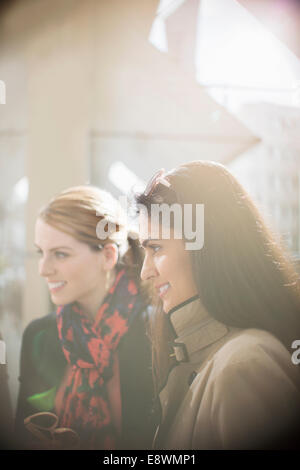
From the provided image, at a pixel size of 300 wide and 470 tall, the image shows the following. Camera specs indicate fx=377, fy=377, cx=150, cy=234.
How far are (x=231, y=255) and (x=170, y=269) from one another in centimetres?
18

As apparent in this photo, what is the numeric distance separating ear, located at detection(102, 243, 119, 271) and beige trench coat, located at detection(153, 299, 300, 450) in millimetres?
259

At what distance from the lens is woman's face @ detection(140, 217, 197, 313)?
1120 mm

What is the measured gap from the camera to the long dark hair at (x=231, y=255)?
1.10 metres

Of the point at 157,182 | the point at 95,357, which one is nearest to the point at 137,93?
the point at 157,182

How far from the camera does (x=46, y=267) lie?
1222 mm

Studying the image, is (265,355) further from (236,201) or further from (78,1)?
(78,1)

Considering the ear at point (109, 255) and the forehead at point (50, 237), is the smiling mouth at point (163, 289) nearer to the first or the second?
the ear at point (109, 255)

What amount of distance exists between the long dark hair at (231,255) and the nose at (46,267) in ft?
1.26

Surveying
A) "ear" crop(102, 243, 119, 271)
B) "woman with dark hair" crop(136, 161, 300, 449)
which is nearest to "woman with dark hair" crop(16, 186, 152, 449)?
"ear" crop(102, 243, 119, 271)

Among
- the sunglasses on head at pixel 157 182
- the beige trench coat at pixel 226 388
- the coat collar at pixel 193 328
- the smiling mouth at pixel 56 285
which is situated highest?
the sunglasses on head at pixel 157 182

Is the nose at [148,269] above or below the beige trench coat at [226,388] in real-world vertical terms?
above

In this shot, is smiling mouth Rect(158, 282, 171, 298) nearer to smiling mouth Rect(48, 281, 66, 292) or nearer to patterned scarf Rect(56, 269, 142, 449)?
patterned scarf Rect(56, 269, 142, 449)

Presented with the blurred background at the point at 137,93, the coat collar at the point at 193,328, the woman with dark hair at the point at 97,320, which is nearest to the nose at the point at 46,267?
the woman with dark hair at the point at 97,320
